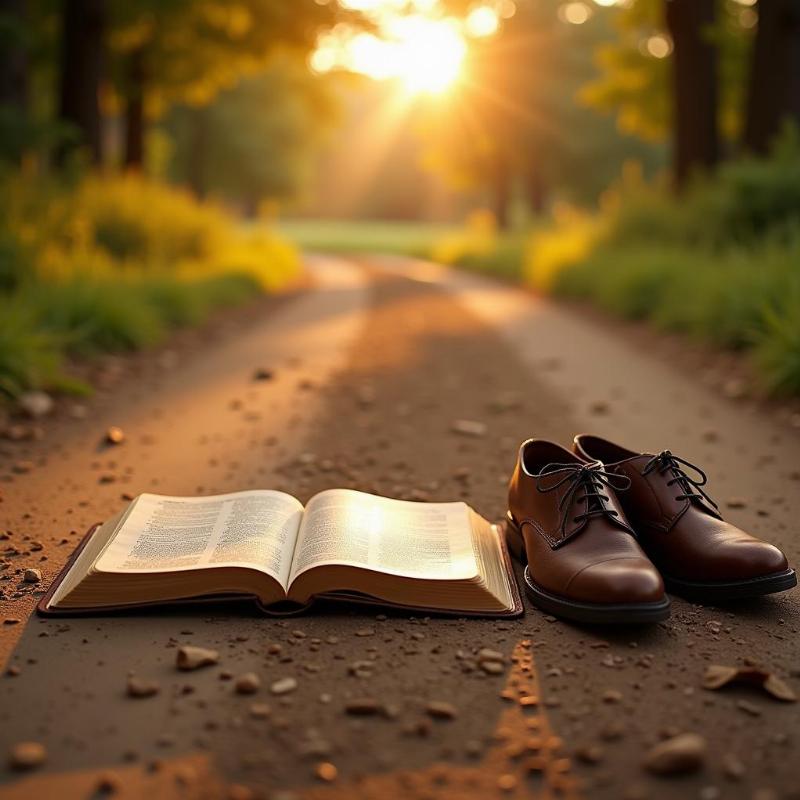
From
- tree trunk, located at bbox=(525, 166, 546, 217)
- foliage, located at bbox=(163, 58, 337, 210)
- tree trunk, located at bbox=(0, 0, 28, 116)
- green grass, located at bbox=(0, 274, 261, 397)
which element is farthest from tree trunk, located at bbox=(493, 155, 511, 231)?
tree trunk, located at bbox=(0, 0, 28, 116)

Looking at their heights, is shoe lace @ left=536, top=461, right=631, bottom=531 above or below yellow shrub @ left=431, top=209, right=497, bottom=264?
above

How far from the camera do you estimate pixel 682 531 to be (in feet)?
7.98

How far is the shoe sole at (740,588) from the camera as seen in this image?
90.9 inches

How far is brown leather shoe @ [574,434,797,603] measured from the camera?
7.59ft

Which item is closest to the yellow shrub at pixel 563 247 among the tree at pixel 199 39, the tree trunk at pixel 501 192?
the tree at pixel 199 39

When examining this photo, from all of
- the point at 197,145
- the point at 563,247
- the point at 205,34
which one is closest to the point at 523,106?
the point at 197,145

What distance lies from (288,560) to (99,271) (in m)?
5.60

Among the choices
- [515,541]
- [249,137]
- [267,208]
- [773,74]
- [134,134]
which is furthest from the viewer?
[249,137]

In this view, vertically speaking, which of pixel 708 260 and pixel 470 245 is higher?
pixel 708 260

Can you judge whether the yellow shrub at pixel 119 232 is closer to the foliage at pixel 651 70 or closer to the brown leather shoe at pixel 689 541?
the brown leather shoe at pixel 689 541

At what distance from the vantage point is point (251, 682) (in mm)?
1859

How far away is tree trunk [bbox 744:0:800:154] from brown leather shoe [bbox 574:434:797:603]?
9407mm

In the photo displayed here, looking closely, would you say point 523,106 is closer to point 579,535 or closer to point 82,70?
point 82,70

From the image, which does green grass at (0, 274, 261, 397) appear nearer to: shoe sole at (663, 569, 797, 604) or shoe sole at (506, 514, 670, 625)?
shoe sole at (506, 514, 670, 625)
